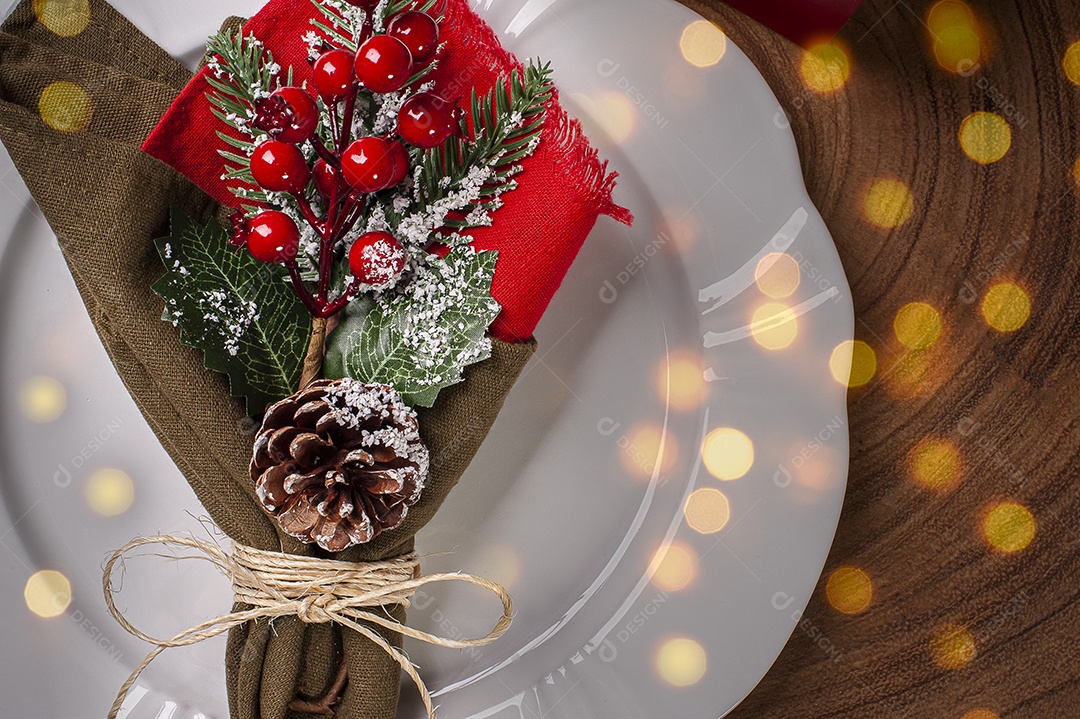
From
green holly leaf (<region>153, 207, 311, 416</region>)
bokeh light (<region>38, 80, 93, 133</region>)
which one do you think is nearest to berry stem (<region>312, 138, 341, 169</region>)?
green holly leaf (<region>153, 207, 311, 416</region>)

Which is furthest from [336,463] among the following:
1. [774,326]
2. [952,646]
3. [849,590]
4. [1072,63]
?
[1072,63]

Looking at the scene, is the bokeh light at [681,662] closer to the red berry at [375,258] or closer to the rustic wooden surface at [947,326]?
the rustic wooden surface at [947,326]

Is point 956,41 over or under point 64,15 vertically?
over

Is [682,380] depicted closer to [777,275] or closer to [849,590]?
[777,275]

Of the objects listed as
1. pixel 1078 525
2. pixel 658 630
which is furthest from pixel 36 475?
pixel 1078 525

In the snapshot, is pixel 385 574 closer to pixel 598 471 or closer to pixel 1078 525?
pixel 598 471

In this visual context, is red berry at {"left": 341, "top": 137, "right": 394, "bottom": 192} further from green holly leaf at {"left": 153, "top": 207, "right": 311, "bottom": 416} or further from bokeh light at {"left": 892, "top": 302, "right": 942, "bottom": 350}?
bokeh light at {"left": 892, "top": 302, "right": 942, "bottom": 350}
